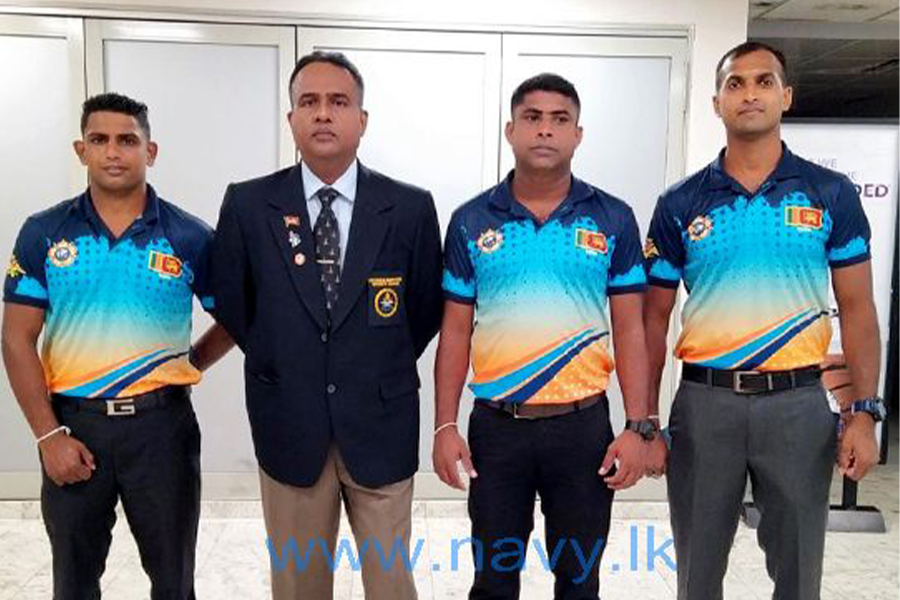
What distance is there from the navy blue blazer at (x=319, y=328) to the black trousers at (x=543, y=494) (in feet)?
0.66

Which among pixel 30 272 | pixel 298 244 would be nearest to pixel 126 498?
pixel 30 272

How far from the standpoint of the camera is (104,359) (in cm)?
185

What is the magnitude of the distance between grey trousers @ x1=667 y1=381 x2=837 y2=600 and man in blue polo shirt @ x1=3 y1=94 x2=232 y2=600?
1.31 meters

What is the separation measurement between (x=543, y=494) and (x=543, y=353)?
1.20ft

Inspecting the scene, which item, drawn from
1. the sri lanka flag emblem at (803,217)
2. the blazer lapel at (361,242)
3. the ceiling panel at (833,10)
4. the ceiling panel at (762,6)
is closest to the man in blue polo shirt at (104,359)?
the blazer lapel at (361,242)

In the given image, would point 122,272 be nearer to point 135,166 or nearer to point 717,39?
point 135,166

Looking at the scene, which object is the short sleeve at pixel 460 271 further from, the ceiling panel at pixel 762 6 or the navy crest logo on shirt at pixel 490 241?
the ceiling panel at pixel 762 6

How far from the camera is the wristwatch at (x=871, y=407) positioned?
183 centimetres

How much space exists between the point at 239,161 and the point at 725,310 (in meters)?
2.47

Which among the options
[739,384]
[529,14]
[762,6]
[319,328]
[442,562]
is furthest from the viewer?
[762,6]

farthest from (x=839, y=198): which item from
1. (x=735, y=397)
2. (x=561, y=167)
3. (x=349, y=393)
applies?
(x=349, y=393)

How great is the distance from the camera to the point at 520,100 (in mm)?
1856

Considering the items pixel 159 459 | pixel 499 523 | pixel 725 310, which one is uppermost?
pixel 725 310

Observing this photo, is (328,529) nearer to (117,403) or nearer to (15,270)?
(117,403)
